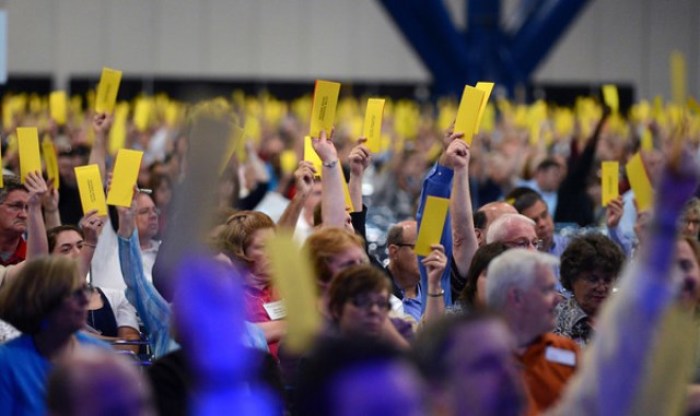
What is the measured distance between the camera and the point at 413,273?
603 centimetres

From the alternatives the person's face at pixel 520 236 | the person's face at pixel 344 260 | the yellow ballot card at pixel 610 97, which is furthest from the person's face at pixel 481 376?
the yellow ballot card at pixel 610 97

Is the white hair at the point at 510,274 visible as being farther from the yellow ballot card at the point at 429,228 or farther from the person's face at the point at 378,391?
the person's face at the point at 378,391

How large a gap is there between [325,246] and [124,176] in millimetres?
1821

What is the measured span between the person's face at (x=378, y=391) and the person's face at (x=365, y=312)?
1141 mm

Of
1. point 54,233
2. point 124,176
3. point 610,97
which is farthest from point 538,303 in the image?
point 610,97

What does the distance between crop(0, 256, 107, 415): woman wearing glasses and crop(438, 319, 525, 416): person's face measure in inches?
49.5

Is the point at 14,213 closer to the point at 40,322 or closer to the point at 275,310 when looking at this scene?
the point at 275,310

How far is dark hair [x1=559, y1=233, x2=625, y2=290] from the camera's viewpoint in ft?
17.1

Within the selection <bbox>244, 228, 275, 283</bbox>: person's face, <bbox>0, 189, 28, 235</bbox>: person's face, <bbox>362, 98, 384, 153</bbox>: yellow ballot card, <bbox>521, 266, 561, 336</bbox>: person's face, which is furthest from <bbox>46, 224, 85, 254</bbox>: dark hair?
<bbox>521, 266, 561, 336</bbox>: person's face

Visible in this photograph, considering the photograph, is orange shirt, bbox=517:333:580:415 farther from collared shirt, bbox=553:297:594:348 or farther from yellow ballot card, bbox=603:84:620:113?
yellow ballot card, bbox=603:84:620:113

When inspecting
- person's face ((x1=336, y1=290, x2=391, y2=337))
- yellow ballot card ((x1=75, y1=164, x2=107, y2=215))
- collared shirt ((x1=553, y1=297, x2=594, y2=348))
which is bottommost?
collared shirt ((x1=553, y1=297, x2=594, y2=348))

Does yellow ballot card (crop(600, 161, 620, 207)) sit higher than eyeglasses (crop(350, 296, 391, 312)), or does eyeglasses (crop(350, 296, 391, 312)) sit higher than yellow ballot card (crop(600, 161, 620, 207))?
eyeglasses (crop(350, 296, 391, 312))

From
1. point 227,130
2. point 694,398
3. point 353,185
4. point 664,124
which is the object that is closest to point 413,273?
point 353,185

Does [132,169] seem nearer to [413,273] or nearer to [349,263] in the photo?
[413,273]
